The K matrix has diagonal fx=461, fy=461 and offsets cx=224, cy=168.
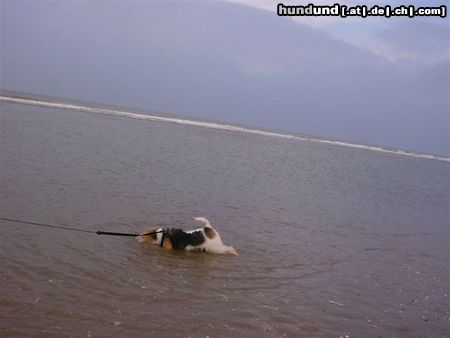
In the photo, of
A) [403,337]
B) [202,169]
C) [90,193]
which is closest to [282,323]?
[403,337]

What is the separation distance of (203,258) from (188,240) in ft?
1.32

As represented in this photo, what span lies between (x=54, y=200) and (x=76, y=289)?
11.8 feet

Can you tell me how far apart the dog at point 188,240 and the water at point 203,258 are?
149mm

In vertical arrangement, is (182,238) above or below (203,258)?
above

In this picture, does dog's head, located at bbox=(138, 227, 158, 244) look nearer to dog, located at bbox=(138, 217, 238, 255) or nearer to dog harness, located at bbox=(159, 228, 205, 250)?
dog, located at bbox=(138, 217, 238, 255)

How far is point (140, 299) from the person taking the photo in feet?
16.2

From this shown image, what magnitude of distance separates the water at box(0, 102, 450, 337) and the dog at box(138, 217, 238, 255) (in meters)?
0.15

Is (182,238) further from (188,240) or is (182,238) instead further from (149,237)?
(149,237)

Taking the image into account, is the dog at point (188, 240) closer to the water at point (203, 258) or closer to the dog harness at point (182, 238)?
the dog harness at point (182, 238)

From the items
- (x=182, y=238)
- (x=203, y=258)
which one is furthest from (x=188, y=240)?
(x=203, y=258)

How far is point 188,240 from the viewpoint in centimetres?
727

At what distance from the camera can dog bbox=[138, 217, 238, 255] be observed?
23.5 feet

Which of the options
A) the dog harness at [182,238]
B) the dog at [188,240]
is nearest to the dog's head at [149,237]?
the dog at [188,240]

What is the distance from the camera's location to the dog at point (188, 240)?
7.17 meters
